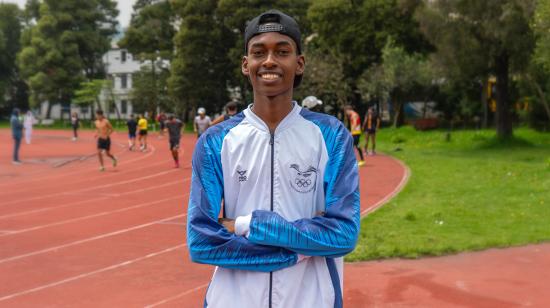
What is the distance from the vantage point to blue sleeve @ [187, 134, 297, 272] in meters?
2.18

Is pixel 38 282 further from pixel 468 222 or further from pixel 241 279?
pixel 468 222

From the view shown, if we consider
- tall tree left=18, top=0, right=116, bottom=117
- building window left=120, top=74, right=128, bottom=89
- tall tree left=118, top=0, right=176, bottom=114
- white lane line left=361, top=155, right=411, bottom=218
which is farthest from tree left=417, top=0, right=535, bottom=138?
building window left=120, top=74, right=128, bottom=89

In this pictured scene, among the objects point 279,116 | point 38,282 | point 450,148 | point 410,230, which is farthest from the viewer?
point 450,148

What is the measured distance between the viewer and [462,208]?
408 inches

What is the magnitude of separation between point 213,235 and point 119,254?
6.05 meters

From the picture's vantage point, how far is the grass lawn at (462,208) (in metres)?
7.94

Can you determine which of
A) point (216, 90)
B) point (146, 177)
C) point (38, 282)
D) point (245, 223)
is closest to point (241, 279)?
point (245, 223)

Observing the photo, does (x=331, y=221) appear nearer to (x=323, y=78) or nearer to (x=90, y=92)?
(x=323, y=78)

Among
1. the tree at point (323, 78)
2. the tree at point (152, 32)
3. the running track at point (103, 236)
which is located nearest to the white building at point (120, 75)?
the tree at point (152, 32)

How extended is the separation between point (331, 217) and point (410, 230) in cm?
671

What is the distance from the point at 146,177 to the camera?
16.7 meters

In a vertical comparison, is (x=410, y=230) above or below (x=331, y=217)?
below

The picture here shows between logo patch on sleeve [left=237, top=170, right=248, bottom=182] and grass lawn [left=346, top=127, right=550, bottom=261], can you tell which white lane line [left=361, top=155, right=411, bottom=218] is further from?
logo patch on sleeve [left=237, top=170, right=248, bottom=182]

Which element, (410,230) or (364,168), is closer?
(410,230)
